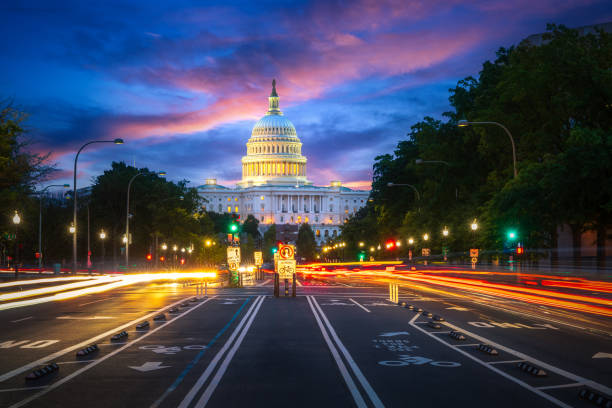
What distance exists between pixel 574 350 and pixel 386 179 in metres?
83.0

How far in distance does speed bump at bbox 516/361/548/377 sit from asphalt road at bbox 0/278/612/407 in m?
0.08

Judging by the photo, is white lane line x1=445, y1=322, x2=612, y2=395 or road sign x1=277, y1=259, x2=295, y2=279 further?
road sign x1=277, y1=259, x2=295, y2=279

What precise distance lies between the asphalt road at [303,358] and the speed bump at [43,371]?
0.10m

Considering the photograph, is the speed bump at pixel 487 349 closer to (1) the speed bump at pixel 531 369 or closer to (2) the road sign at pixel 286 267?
(1) the speed bump at pixel 531 369

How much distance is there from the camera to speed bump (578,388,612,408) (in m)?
10.2

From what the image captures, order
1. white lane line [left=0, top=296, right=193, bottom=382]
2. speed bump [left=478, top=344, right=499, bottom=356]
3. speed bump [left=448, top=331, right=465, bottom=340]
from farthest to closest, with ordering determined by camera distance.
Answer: speed bump [left=448, top=331, right=465, bottom=340]
speed bump [left=478, top=344, right=499, bottom=356]
white lane line [left=0, top=296, right=193, bottom=382]

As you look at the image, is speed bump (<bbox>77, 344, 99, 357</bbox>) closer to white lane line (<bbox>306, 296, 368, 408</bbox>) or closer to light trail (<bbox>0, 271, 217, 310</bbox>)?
white lane line (<bbox>306, 296, 368, 408</bbox>)

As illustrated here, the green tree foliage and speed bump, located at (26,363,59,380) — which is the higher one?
the green tree foliage

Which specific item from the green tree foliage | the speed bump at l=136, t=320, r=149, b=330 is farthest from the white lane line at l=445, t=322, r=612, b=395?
the green tree foliage

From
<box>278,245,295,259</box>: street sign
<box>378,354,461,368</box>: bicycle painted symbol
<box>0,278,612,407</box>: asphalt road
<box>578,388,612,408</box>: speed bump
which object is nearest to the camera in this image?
<box>578,388,612,408</box>: speed bump

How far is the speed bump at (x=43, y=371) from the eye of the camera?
1241 cm

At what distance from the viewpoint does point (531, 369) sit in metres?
13.2

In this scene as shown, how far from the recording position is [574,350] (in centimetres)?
1630

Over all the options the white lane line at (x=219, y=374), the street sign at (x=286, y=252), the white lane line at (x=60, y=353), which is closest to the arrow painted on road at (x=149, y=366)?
the white lane line at (x=219, y=374)
